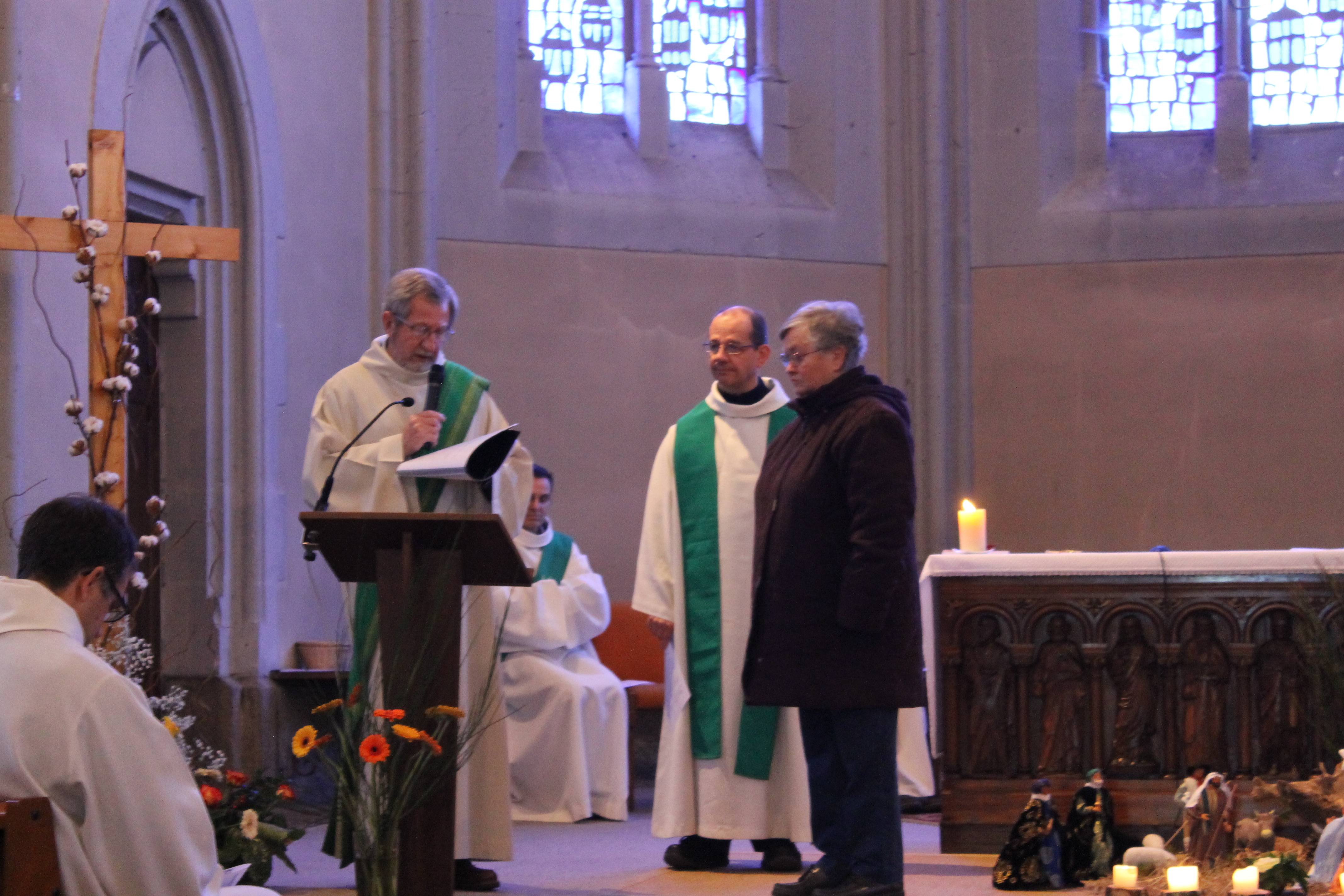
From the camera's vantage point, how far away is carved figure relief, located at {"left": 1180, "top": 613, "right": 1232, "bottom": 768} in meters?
5.46

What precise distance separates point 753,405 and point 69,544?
3.23 metres

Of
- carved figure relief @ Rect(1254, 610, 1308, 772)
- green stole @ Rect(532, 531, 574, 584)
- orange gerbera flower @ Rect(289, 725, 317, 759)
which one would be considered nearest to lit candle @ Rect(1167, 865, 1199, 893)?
carved figure relief @ Rect(1254, 610, 1308, 772)

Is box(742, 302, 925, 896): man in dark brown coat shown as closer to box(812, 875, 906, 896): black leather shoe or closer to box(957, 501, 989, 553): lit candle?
box(812, 875, 906, 896): black leather shoe

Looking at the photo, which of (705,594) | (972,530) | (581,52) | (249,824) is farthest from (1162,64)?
(249,824)

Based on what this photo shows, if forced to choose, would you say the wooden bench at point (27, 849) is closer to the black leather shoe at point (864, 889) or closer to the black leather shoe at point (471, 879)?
the black leather shoe at point (864, 889)

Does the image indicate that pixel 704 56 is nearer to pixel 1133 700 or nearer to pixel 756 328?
pixel 756 328

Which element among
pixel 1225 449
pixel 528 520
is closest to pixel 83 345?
pixel 528 520

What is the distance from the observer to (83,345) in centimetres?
544

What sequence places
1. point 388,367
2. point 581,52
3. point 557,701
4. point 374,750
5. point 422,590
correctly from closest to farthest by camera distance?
point 374,750 < point 422,590 < point 388,367 < point 557,701 < point 581,52

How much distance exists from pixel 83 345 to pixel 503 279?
3.37 meters

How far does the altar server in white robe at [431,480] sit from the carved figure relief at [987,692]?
1.57 m

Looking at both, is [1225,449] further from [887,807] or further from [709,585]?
[887,807]

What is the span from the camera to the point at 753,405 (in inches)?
221

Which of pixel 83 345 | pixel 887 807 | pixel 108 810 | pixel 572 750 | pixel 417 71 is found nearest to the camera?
pixel 108 810
